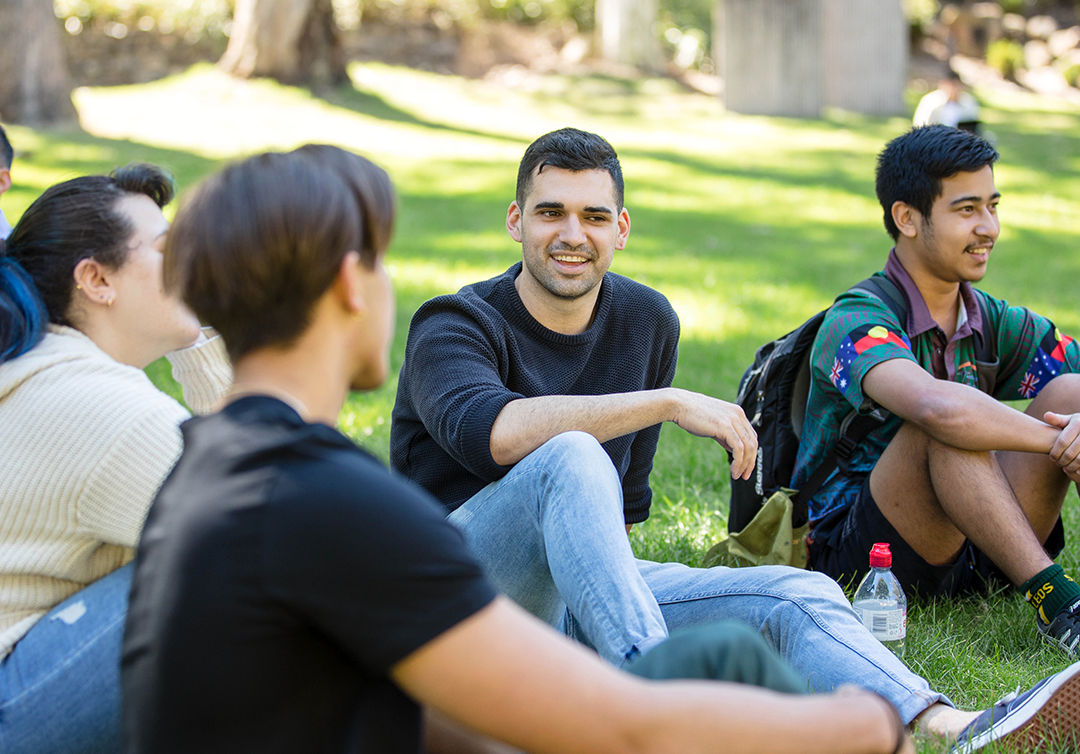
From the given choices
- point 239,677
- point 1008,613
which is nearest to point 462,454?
point 239,677

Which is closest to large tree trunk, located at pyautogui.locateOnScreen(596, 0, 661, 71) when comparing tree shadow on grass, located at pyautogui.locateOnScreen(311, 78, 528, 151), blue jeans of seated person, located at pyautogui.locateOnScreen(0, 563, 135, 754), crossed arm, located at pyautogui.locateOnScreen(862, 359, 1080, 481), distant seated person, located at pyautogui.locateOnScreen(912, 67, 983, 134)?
tree shadow on grass, located at pyautogui.locateOnScreen(311, 78, 528, 151)

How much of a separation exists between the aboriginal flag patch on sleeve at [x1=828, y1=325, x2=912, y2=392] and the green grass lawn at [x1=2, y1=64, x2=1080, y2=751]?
83cm

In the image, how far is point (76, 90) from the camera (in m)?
16.6

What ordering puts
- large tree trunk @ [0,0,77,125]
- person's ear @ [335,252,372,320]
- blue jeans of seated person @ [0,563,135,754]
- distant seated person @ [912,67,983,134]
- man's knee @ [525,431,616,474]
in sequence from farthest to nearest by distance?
large tree trunk @ [0,0,77,125], distant seated person @ [912,67,983,134], man's knee @ [525,431,616,474], blue jeans of seated person @ [0,563,135,754], person's ear @ [335,252,372,320]

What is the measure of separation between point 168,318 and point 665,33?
2339 cm

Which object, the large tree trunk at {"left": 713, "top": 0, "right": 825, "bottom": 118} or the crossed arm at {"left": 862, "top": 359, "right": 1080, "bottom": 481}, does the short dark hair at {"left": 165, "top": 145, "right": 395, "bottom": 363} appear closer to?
the crossed arm at {"left": 862, "top": 359, "right": 1080, "bottom": 481}

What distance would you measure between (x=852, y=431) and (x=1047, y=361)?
784 millimetres

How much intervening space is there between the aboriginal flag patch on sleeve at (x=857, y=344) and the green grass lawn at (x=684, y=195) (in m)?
0.83

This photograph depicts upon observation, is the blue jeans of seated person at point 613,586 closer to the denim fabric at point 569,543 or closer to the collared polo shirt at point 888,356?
the denim fabric at point 569,543

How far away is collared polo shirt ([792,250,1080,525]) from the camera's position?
3426 millimetres

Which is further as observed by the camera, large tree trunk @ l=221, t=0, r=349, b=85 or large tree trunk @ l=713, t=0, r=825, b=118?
large tree trunk @ l=713, t=0, r=825, b=118

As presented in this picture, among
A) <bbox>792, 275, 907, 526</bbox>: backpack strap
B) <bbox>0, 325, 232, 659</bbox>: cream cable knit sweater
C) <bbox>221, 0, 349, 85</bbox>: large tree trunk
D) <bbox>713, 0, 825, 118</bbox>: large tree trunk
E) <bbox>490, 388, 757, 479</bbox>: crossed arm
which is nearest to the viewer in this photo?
<bbox>0, 325, 232, 659</bbox>: cream cable knit sweater

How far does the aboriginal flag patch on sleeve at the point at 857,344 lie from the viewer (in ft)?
11.1

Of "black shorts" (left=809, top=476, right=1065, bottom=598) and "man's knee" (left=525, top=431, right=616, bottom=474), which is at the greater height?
"man's knee" (left=525, top=431, right=616, bottom=474)
